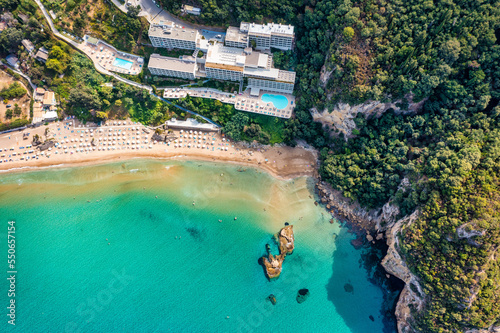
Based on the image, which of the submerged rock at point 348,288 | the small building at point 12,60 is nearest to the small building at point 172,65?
the small building at point 12,60

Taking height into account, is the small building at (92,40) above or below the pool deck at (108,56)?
above

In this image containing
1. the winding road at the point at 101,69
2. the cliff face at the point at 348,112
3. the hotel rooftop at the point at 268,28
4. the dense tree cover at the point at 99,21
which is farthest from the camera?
the winding road at the point at 101,69

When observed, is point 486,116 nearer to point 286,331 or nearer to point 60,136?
point 286,331

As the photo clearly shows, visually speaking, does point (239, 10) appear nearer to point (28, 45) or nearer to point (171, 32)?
point (171, 32)

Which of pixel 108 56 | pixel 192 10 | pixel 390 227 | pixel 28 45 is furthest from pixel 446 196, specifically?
pixel 28 45

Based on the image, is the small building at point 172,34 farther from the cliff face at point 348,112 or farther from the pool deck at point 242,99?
the cliff face at point 348,112

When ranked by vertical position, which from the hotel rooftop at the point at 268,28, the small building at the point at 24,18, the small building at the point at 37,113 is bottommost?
the small building at the point at 37,113
